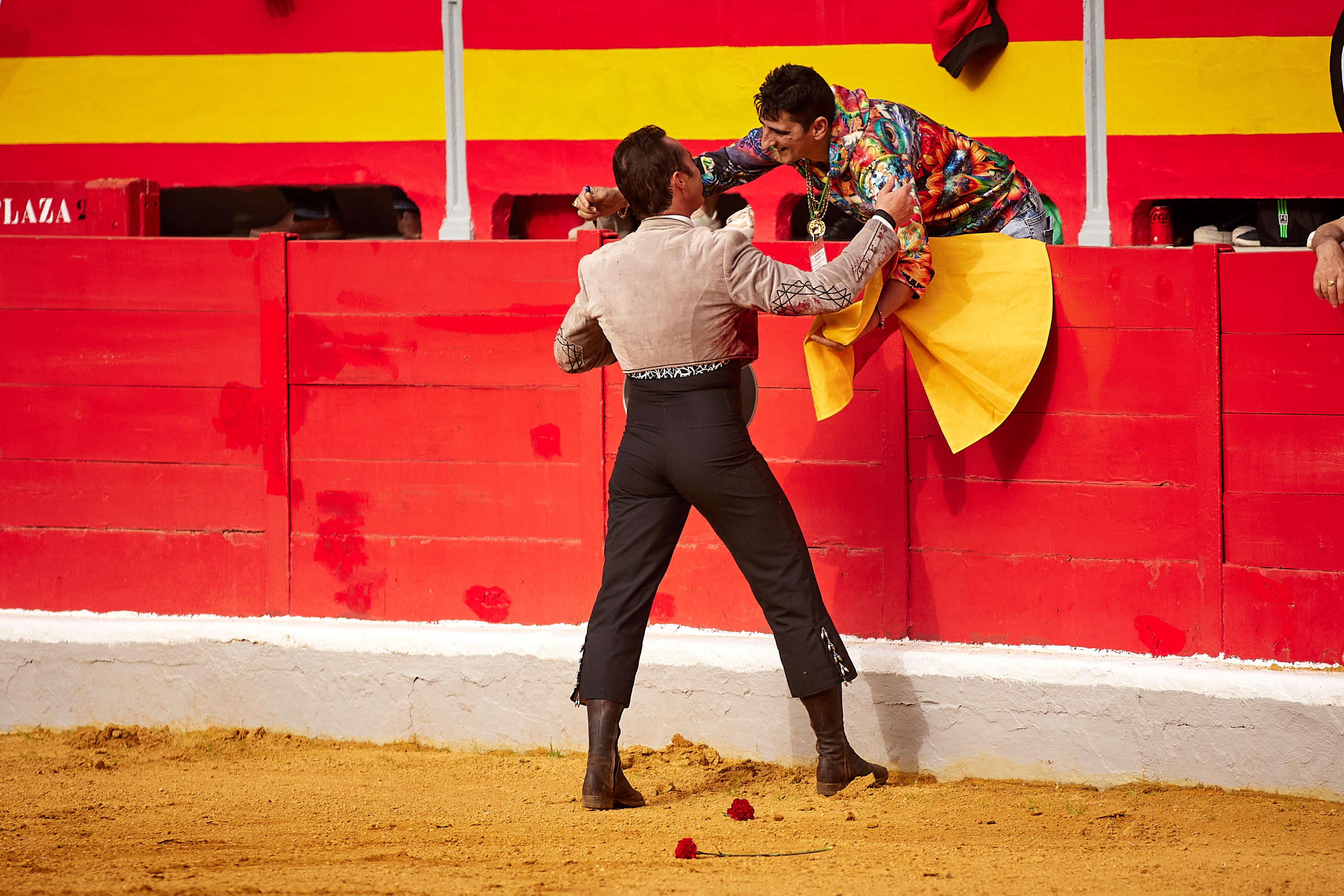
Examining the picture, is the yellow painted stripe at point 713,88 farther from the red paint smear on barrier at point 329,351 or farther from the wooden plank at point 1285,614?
the wooden plank at point 1285,614

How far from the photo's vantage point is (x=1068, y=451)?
435 cm

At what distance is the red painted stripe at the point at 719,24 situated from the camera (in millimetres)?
6211

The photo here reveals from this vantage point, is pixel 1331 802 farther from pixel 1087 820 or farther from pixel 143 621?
pixel 143 621

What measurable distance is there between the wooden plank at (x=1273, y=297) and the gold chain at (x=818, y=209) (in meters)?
1.12

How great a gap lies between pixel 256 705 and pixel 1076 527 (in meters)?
2.67

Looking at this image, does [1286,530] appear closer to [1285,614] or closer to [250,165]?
[1285,614]

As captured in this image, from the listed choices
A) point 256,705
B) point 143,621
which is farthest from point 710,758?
point 143,621

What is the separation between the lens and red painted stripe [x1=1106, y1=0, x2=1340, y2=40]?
19.5 feet

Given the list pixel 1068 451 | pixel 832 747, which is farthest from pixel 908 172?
pixel 832 747

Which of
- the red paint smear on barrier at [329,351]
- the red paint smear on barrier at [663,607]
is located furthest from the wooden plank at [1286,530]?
the red paint smear on barrier at [329,351]

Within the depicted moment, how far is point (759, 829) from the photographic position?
3.81 meters

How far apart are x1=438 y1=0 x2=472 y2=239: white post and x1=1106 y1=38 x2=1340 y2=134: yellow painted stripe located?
2.80 meters

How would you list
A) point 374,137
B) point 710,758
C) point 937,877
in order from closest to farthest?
point 937,877, point 710,758, point 374,137

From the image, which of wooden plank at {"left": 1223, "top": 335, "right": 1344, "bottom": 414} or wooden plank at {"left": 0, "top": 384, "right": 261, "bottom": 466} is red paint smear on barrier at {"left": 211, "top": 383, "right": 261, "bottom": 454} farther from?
wooden plank at {"left": 1223, "top": 335, "right": 1344, "bottom": 414}
